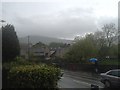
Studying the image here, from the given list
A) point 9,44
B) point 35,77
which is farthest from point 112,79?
point 35,77

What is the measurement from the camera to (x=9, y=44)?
16578 millimetres

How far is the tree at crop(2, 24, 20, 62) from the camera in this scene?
1634 cm

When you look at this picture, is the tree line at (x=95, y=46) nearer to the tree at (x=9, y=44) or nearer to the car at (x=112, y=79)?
the car at (x=112, y=79)

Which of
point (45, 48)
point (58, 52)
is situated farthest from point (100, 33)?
point (45, 48)

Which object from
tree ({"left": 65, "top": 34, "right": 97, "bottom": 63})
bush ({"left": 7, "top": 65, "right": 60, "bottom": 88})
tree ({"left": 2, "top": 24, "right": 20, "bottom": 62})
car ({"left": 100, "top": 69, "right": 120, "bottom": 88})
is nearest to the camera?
bush ({"left": 7, "top": 65, "right": 60, "bottom": 88})

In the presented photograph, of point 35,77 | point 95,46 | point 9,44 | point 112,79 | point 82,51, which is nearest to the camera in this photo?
point 35,77

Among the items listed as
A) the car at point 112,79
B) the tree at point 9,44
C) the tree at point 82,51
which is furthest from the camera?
the tree at point 82,51

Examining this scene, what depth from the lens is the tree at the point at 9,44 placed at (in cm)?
1634

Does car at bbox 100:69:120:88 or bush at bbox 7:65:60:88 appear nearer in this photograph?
bush at bbox 7:65:60:88

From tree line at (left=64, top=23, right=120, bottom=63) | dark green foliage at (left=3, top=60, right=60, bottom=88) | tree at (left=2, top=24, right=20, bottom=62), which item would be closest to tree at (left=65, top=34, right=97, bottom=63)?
tree line at (left=64, top=23, right=120, bottom=63)

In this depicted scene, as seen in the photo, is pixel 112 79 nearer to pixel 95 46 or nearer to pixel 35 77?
pixel 35 77

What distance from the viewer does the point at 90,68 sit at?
45.3 m

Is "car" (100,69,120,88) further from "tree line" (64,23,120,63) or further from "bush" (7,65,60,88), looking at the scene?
"tree line" (64,23,120,63)

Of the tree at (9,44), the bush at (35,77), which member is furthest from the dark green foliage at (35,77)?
the tree at (9,44)
